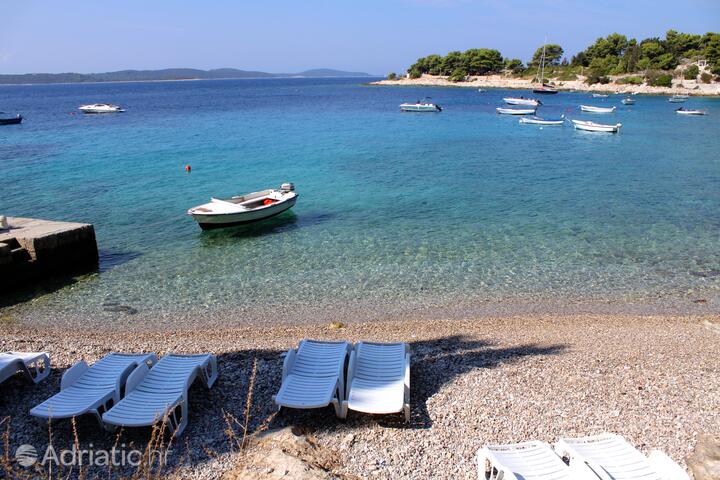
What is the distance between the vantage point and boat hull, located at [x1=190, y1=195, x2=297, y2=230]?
18.2 metres

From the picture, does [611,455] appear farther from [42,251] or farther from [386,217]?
[386,217]

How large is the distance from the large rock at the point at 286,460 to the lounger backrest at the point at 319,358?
133 centimetres

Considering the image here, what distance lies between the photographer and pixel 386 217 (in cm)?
2058

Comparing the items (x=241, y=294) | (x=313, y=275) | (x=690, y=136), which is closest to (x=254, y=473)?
(x=241, y=294)

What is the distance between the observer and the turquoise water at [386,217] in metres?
13.9

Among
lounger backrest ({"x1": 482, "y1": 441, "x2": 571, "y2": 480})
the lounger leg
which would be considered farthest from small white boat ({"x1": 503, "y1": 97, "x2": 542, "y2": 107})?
lounger backrest ({"x1": 482, "y1": 441, "x2": 571, "y2": 480})

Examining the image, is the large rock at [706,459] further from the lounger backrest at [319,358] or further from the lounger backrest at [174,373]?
the lounger backrest at [174,373]

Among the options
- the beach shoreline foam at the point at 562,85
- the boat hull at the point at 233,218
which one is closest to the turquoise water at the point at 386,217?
the boat hull at the point at 233,218

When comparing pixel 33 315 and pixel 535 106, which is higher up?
pixel 535 106

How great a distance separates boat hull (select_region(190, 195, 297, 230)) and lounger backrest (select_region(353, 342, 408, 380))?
1069cm

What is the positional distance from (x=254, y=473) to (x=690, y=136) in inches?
1914

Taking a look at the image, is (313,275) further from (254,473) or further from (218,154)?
(218,154)

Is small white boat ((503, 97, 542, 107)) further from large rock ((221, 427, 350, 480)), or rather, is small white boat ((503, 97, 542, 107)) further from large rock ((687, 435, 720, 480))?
large rock ((221, 427, 350, 480))

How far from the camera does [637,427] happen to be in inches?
280
